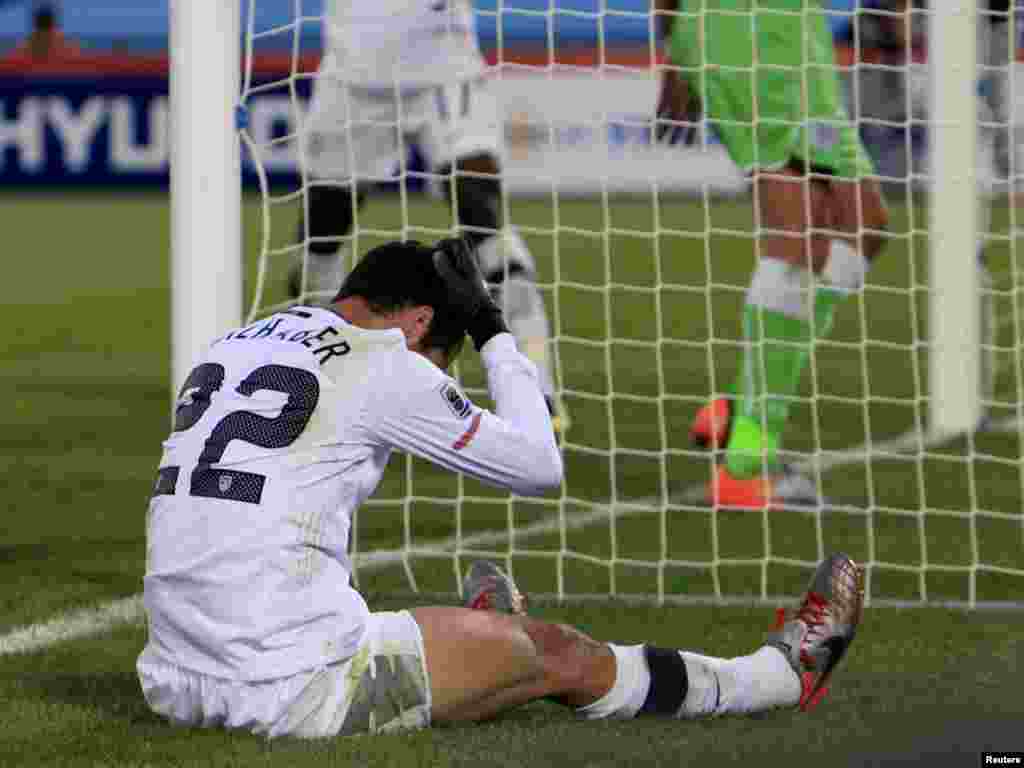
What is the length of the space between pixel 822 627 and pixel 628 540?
1628 millimetres

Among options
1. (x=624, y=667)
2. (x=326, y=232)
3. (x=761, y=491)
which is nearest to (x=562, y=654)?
(x=624, y=667)

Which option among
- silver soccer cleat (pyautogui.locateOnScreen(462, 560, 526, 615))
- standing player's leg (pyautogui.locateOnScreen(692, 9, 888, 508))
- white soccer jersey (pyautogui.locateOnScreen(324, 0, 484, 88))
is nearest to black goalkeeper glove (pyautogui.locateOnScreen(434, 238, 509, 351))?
silver soccer cleat (pyautogui.locateOnScreen(462, 560, 526, 615))

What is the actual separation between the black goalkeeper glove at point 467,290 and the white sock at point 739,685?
636mm

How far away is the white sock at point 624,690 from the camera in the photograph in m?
3.74

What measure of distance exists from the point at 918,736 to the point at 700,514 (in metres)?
→ 2.33

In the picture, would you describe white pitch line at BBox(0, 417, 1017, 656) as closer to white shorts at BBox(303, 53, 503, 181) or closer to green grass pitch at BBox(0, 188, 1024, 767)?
green grass pitch at BBox(0, 188, 1024, 767)

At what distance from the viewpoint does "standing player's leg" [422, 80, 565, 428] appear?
662cm

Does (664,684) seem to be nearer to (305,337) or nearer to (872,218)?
(305,337)

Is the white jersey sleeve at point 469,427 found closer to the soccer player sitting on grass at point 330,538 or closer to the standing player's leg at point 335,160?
the soccer player sitting on grass at point 330,538

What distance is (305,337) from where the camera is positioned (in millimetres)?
3635

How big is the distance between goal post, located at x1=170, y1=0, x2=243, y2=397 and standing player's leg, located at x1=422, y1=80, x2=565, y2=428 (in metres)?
1.67

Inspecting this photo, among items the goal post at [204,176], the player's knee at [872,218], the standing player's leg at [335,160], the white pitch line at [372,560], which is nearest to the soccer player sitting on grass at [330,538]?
the white pitch line at [372,560]

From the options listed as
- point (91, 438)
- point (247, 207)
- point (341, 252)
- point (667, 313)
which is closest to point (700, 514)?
point (341, 252)

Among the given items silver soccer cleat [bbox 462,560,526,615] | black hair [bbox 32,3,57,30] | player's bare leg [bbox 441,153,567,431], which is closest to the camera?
silver soccer cleat [bbox 462,560,526,615]
